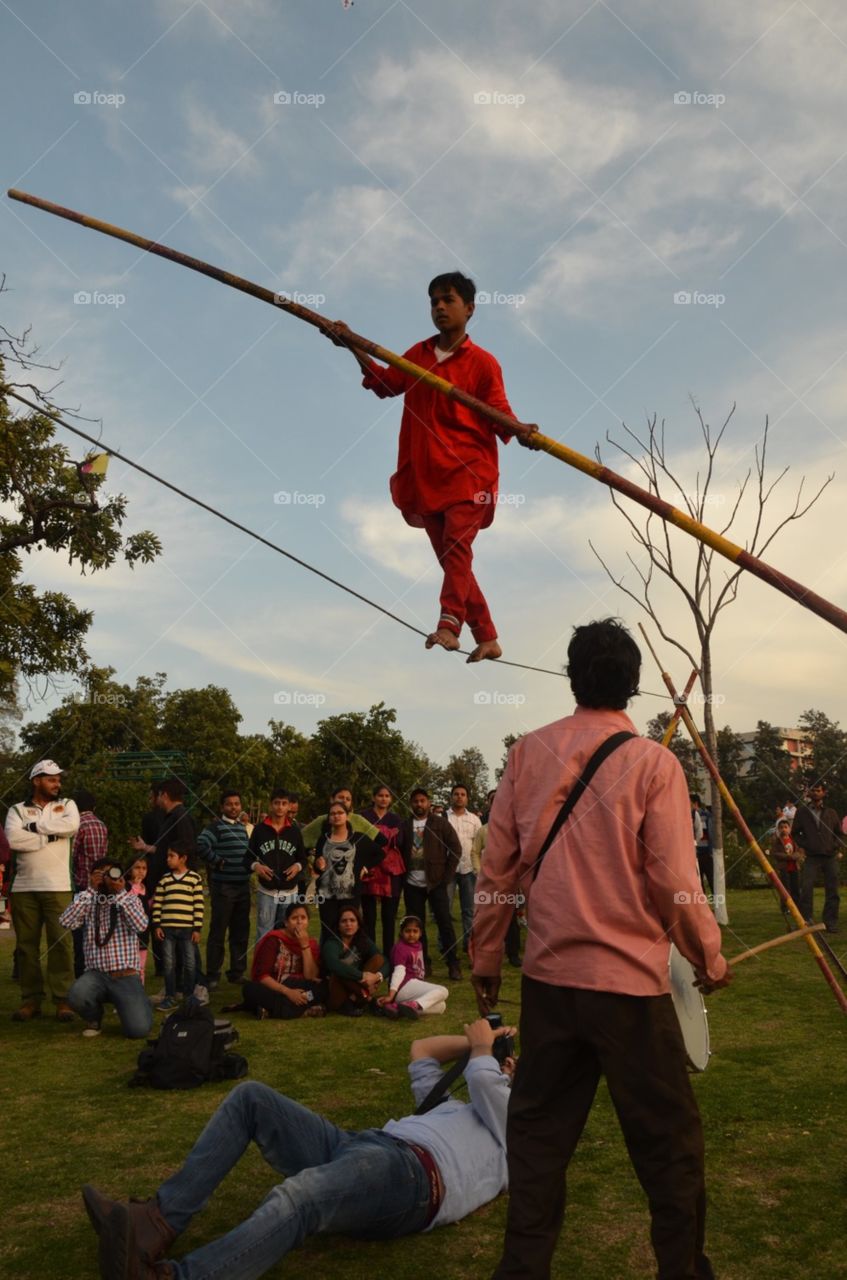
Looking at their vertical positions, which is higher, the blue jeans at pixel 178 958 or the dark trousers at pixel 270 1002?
the blue jeans at pixel 178 958

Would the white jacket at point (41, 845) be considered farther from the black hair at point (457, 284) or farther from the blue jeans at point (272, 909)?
the black hair at point (457, 284)

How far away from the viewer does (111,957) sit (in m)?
7.41

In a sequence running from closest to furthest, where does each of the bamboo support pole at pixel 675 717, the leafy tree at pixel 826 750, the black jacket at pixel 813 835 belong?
the bamboo support pole at pixel 675 717, the black jacket at pixel 813 835, the leafy tree at pixel 826 750

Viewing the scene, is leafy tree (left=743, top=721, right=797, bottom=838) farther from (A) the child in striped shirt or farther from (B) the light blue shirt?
(B) the light blue shirt

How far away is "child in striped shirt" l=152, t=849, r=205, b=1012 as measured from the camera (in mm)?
8328

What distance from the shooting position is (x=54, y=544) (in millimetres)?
15773

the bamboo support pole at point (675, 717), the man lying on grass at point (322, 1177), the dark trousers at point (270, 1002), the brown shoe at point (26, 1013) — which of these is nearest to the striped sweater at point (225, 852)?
the dark trousers at point (270, 1002)

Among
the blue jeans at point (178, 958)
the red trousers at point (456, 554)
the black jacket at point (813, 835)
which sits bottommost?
the blue jeans at point (178, 958)

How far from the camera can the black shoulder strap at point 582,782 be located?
269 cm

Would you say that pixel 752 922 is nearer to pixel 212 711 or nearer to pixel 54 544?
pixel 54 544

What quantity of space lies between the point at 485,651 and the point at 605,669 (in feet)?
4.15

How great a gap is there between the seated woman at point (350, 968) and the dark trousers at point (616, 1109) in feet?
19.1

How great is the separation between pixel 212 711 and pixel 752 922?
4223cm

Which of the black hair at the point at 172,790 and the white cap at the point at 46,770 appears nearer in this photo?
the white cap at the point at 46,770
